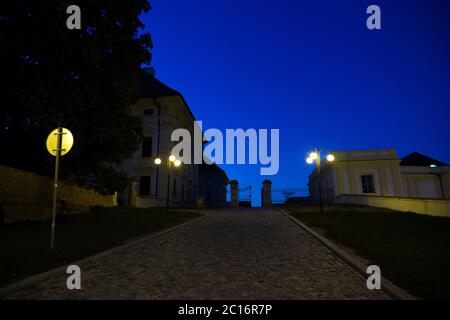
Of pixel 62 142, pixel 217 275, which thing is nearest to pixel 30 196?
pixel 62 142

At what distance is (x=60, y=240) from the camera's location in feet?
26.1

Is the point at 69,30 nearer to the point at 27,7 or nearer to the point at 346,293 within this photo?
the point at 27,7

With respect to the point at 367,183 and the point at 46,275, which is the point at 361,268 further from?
the point at 367,183

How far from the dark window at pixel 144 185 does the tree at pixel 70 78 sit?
50.6 feet

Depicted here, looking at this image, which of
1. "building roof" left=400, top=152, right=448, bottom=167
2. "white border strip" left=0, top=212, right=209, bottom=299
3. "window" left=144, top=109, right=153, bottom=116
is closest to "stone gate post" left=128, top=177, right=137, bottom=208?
"window" left=144, top=109, right=153, bottom=116

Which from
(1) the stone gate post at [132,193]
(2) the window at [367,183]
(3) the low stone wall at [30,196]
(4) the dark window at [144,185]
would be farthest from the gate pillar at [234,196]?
(3) the low stone wall at [30,196]

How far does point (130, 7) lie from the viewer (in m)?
12.3

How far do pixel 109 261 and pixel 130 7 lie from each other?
11201 mm

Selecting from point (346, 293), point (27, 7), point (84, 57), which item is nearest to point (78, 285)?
point (346, 293)

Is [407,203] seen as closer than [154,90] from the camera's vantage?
Yes

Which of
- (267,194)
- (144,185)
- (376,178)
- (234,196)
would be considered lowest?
(234,196)

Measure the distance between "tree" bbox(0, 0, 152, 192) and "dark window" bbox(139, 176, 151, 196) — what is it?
15419 millimetres

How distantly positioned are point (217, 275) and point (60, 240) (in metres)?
5.56

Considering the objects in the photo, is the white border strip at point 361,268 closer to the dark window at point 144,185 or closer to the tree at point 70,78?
the tree at point 70,78
